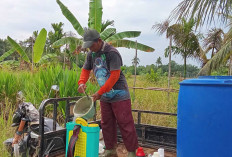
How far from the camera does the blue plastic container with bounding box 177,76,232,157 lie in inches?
69.3

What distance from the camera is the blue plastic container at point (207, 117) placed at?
176 centimetres

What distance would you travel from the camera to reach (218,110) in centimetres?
178

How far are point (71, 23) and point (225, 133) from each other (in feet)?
22.7

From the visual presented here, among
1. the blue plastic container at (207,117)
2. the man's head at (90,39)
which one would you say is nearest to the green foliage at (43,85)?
Result: the man's head at (90,39)

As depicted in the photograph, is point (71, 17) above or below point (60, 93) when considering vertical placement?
above

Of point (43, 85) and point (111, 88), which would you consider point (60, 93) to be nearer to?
point (43, 85)

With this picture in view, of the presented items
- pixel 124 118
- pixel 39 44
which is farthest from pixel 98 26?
pixel 124 118

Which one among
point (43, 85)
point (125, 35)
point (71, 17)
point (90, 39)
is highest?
point (71, 17)

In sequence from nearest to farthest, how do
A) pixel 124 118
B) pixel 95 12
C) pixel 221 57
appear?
pixel 124 118
pixel 221 57
pixel 95 12

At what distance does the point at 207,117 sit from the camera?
5.93 feet

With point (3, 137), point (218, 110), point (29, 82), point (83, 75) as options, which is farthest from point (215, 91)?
point (29, 82)

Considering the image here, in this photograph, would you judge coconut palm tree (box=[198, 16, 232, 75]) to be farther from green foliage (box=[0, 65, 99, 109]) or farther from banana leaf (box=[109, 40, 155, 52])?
green foliage (box=[0, 65, 99, 109])

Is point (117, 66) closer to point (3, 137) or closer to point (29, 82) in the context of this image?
point (3, 137)

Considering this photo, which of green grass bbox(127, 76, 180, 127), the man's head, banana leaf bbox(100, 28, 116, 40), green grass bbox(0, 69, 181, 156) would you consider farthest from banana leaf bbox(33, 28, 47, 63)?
the man's head
